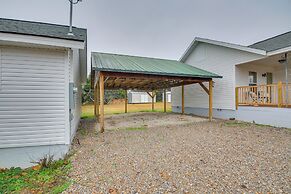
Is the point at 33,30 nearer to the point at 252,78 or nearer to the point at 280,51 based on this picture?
the point at 280,51

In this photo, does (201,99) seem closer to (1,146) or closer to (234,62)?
(234,62)

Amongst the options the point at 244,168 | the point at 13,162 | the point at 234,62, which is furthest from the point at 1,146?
the point at 234,62

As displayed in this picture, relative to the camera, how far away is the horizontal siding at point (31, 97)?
148 inches

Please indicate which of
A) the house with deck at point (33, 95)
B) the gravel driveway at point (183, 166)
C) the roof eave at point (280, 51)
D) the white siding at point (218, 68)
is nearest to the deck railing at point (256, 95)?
the white siding at point (218, 68)

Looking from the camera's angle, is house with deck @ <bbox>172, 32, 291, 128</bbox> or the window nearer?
house with deck @ <bbox>172, 32, 291, 128</bbox>

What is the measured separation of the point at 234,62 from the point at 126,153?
8.89 metres

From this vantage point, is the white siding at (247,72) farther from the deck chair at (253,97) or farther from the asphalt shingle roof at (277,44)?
the asphalt shingle roof at (277,44)

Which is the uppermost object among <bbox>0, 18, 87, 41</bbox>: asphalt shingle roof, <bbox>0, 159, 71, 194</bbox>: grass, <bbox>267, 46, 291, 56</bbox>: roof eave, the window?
<bbox>267, 46, 291, 56</bbox>: roof eave

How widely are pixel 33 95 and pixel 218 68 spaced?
34.9ft

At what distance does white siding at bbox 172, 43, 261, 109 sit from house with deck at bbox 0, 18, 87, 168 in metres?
9.09

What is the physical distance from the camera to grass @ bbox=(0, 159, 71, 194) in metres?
2.71

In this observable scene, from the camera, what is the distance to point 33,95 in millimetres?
3980

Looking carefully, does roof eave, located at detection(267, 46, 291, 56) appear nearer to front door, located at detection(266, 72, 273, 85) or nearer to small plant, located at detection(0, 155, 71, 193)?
front door, located at detection(266, 72, 273, 85)

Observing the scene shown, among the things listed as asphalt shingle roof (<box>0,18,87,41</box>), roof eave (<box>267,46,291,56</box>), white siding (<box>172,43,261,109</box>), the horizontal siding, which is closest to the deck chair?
white siding (<box>172,43,261,109</box>)
